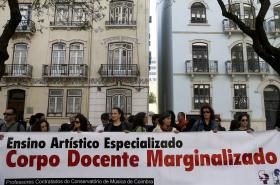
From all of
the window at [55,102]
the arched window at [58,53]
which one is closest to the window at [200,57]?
the arched window at [58,53]

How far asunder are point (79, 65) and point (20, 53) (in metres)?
4.21

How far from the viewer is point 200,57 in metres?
26.3

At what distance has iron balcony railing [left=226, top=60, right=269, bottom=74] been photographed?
85.0 ft

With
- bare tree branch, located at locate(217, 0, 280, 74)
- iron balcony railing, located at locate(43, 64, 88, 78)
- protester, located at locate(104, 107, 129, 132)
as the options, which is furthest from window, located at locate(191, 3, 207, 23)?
protester, located at locate(104, 107, 129, 132)

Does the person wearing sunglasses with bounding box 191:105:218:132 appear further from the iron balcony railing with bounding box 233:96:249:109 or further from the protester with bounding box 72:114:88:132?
the iron balcony railing with bounding box 233:96:249:109

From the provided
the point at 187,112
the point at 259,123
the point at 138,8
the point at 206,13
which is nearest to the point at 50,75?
the point at 138,8

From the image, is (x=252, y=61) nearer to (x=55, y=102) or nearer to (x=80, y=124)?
(x=55, y=102)

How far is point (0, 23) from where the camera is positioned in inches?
993

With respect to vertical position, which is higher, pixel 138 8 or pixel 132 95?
pixel 138 8

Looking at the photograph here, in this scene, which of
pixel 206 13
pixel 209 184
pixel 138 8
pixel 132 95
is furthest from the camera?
pixel 206 13

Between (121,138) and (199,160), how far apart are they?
1.46 meters

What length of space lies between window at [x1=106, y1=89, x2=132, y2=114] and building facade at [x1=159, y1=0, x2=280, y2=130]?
3.54 m

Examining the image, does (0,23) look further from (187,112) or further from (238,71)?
(238,71)

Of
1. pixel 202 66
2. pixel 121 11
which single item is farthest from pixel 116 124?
pixel 202 66
